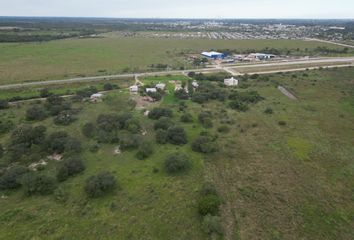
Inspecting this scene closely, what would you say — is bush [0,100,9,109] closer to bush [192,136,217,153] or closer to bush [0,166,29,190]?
bush [0,166,29,190]

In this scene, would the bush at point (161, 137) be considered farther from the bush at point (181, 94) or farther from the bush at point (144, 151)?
the bush at point (181, 94)

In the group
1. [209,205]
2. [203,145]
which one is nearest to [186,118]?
[203,145]

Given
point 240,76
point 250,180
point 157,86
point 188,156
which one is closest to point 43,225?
point 188,156

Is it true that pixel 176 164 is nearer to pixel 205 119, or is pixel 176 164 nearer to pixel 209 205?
pixel 209 205

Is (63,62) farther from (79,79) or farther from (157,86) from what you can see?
(157,86)

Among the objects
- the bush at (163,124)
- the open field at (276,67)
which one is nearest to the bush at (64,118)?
the bush at (163,124)

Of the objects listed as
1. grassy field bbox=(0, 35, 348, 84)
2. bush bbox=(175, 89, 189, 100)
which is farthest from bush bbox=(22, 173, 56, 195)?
grassy field bbox=(0, 35, 348, 84)
